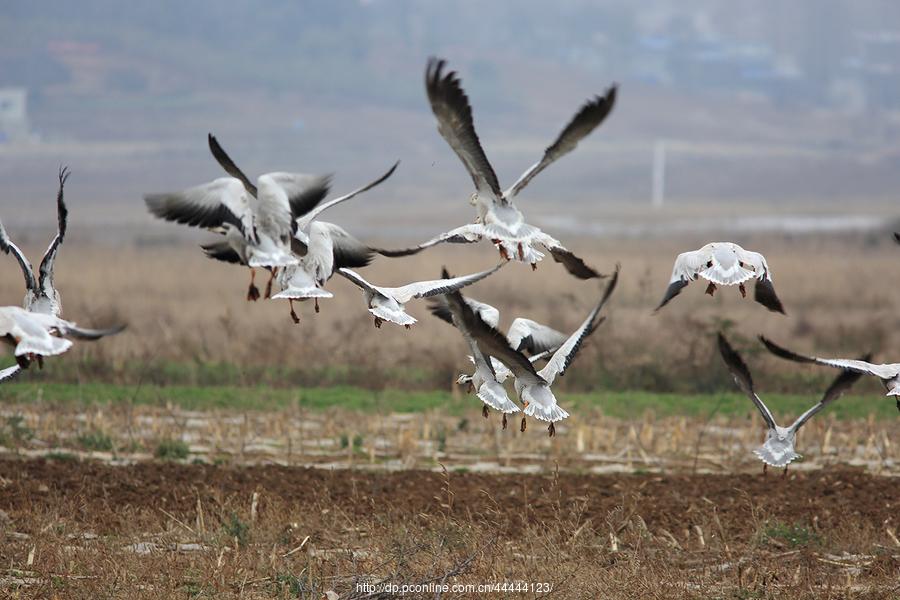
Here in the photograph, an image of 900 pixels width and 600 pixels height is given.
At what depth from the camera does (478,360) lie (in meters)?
10.9

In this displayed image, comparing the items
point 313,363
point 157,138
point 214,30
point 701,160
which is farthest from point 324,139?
point 313,363

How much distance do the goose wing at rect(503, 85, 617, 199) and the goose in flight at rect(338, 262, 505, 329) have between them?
2.83ft

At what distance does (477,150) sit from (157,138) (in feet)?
279

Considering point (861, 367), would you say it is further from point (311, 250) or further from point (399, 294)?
point (311, 250)

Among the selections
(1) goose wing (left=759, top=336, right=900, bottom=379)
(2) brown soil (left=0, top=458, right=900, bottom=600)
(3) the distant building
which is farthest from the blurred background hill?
(1) goose wing (left=759, top=336, right=900, bottom=379)

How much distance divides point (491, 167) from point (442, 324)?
55.5 feet

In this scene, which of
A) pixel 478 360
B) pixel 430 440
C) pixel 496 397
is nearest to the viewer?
pixel 496 397

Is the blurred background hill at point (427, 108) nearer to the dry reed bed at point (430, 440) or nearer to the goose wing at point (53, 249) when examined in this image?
the dry reed bed at point (430, 440)

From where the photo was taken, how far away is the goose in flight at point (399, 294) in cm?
1046

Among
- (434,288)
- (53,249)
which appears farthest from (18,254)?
(434,288)

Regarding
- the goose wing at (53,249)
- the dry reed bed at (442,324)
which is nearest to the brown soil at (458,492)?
the goose wing at (53,249)

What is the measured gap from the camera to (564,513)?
11.4 meters

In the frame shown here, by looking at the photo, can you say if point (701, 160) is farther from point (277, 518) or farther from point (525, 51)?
point (277, 518)

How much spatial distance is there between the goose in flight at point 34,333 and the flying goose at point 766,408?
14.9ft
